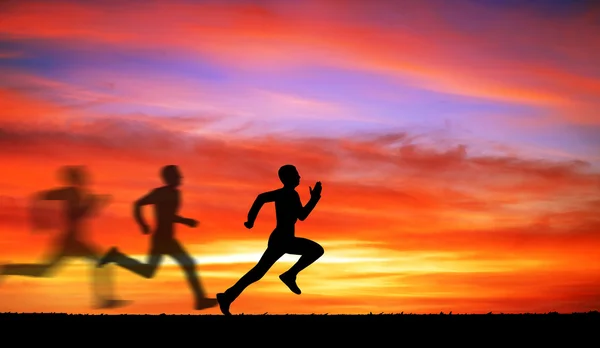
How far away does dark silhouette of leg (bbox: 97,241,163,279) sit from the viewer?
55.3 ft

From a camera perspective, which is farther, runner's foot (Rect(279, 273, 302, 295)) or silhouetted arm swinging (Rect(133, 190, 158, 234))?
silhouetted arm swinging (Rect(133, 190, 158, 234))

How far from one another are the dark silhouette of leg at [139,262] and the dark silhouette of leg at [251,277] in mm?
2497

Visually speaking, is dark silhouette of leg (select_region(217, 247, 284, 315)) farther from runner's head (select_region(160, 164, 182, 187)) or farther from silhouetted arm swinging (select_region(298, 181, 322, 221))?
runner's head (select_region(160, 164, 182, 187))

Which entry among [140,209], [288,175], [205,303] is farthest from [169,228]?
[288,175]

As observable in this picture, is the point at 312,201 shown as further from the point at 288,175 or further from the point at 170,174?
the point at 170,174

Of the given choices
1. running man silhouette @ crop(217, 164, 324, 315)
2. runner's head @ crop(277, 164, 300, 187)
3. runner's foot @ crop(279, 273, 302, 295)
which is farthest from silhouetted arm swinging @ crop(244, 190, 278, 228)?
runner's foot @ crop(279, 273, 302, 295)
